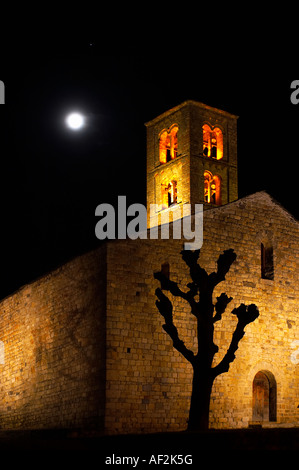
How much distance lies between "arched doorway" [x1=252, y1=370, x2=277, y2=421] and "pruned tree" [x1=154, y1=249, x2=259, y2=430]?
3.43 meters

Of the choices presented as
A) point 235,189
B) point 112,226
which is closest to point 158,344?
point 112,226

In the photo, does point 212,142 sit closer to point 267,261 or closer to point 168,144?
point 168,144

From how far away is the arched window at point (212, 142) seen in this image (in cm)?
3781

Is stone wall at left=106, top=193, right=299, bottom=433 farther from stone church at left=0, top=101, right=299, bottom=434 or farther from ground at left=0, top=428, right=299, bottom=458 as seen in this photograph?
ground at left=0, top=428, right=299, bottom=458

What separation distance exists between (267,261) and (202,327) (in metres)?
5.40

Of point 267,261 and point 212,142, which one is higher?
point 212,142

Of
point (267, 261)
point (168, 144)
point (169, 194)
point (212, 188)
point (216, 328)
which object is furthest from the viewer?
point (168, 144)

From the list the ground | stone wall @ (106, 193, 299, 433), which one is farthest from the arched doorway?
the ground

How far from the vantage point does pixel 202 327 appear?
17.8 metres

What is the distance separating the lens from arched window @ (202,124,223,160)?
124 ft

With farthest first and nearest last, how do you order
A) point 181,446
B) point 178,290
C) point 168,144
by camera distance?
point 168,144, point 178,290, point 181,446

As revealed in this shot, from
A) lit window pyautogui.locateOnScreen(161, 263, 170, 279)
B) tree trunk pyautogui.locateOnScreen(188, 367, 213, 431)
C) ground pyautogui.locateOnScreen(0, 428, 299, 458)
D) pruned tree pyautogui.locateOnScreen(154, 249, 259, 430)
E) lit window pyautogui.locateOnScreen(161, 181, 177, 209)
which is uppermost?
lit window pyautogui.locateOnScreen(161, 181, 177, 209)

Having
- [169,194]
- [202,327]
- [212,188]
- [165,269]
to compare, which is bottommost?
[202,327]

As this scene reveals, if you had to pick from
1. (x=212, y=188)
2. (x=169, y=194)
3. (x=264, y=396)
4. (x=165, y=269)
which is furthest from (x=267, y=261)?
(x=169, y=194)
